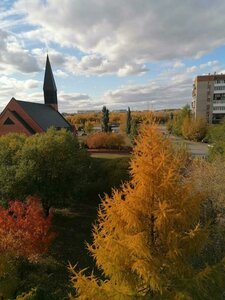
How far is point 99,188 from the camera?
29.2 meters

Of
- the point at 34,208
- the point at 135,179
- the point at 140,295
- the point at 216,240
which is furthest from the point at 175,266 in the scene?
the point at 34,208

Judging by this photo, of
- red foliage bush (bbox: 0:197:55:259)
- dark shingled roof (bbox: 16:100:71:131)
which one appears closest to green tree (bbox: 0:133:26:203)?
red foliage bush (bbox: 0:197:55:259)

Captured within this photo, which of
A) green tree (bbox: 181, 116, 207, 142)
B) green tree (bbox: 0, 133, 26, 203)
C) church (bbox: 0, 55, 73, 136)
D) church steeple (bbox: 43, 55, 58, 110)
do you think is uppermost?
church steeple (bbox: 43, 55, 58, 110)

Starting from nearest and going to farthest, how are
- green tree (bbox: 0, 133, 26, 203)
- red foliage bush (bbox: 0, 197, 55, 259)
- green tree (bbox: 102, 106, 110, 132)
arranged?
red foliage bush (bbox: 0, 197, 55, 259) → green tree (bbox: 0, 133, 26, 203) → green tree (bbox: 102, 106, 110, 132)

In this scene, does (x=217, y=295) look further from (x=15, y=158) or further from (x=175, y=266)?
(x=15, y=158)

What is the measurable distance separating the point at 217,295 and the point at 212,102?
3191 inches

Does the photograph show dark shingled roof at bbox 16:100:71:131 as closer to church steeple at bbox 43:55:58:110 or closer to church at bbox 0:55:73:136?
church at bbox 0:55:73:136

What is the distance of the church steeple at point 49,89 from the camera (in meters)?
56.4

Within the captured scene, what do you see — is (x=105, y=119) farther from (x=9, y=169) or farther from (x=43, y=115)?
(x=9, y=169)

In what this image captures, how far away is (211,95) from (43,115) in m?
53.4

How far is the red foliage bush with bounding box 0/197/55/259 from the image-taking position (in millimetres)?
14086

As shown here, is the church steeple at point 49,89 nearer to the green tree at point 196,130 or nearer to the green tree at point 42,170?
the green tree at point 196,130

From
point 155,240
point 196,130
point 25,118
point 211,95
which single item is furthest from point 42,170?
point 211,95

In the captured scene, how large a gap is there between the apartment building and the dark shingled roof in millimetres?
45305
